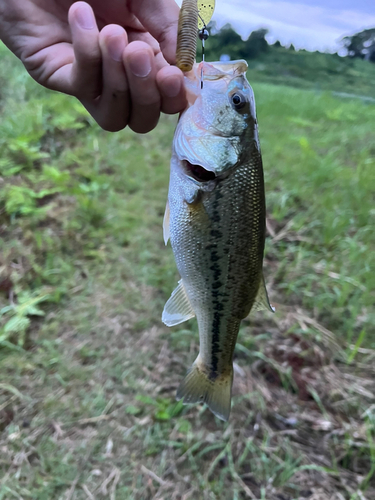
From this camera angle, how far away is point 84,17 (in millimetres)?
946

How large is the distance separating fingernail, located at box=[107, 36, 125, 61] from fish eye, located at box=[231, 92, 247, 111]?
354mm

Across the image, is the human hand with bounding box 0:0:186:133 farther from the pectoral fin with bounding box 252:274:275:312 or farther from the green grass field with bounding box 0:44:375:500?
the green grass field with bounding box 0:44:375:500

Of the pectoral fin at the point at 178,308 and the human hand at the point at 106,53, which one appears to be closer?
the human hand at the point at 106,53

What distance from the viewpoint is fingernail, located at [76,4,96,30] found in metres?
0.94

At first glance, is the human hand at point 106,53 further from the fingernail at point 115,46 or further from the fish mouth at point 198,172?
the fish mouth at point 198,172

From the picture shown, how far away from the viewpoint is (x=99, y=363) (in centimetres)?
213

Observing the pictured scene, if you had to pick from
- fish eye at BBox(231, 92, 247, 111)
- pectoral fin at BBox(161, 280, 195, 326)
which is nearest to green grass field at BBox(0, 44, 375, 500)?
pectoral fin at BBox(161, 280, 195, 326)

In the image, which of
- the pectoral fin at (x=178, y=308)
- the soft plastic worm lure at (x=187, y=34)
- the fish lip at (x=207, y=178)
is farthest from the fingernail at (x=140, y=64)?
the pectoral fin at (x=178, y=308)

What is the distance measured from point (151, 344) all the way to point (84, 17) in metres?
1.80

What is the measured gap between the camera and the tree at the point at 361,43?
299 centimetres

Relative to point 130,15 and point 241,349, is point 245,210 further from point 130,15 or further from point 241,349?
point 241,349

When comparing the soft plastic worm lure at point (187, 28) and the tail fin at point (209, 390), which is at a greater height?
the soft plastic worm lure at point (187, 28)

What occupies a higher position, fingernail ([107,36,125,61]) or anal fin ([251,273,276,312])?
fingernail ([107,36,125,61])

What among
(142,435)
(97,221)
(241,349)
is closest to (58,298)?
(97,221)
